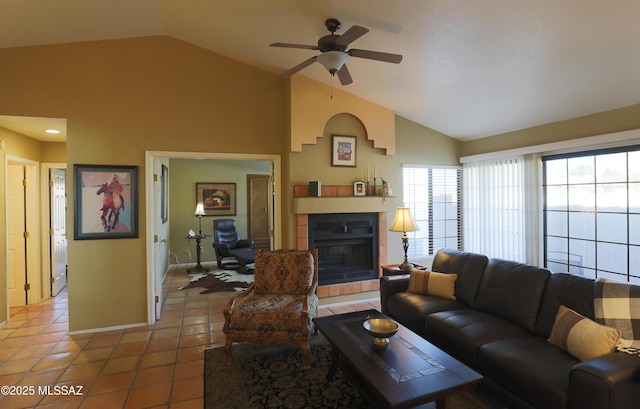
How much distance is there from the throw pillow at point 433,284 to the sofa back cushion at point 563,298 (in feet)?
2.86

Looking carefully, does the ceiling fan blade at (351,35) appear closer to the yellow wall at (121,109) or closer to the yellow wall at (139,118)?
the yellow wall at (139,118)

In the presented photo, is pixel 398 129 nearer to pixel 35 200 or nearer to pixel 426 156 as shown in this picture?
pixel 426 156

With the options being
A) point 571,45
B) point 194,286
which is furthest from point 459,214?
point 194,286

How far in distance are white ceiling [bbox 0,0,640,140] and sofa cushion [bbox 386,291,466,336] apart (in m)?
2.47

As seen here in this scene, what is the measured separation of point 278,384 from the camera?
8.29ft

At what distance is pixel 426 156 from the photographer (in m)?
5.13

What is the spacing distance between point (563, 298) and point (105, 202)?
4.62 m

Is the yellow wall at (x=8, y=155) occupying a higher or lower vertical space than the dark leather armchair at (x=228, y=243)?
higher

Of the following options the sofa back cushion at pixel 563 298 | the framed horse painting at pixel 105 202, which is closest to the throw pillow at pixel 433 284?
the sofa back cushion at pixel 563 298

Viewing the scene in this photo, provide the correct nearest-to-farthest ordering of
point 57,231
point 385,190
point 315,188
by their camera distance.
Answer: point 315,188, point 385,190, point 57,231

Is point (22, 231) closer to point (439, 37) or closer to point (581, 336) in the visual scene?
point (439, 37)

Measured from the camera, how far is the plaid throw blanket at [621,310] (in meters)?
1.92

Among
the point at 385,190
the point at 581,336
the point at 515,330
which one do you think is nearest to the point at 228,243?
the point at 385,190

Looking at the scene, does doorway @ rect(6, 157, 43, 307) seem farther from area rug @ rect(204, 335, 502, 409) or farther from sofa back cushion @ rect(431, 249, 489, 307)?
sofa back cushion @ rect(431, 249, 489, 307)
